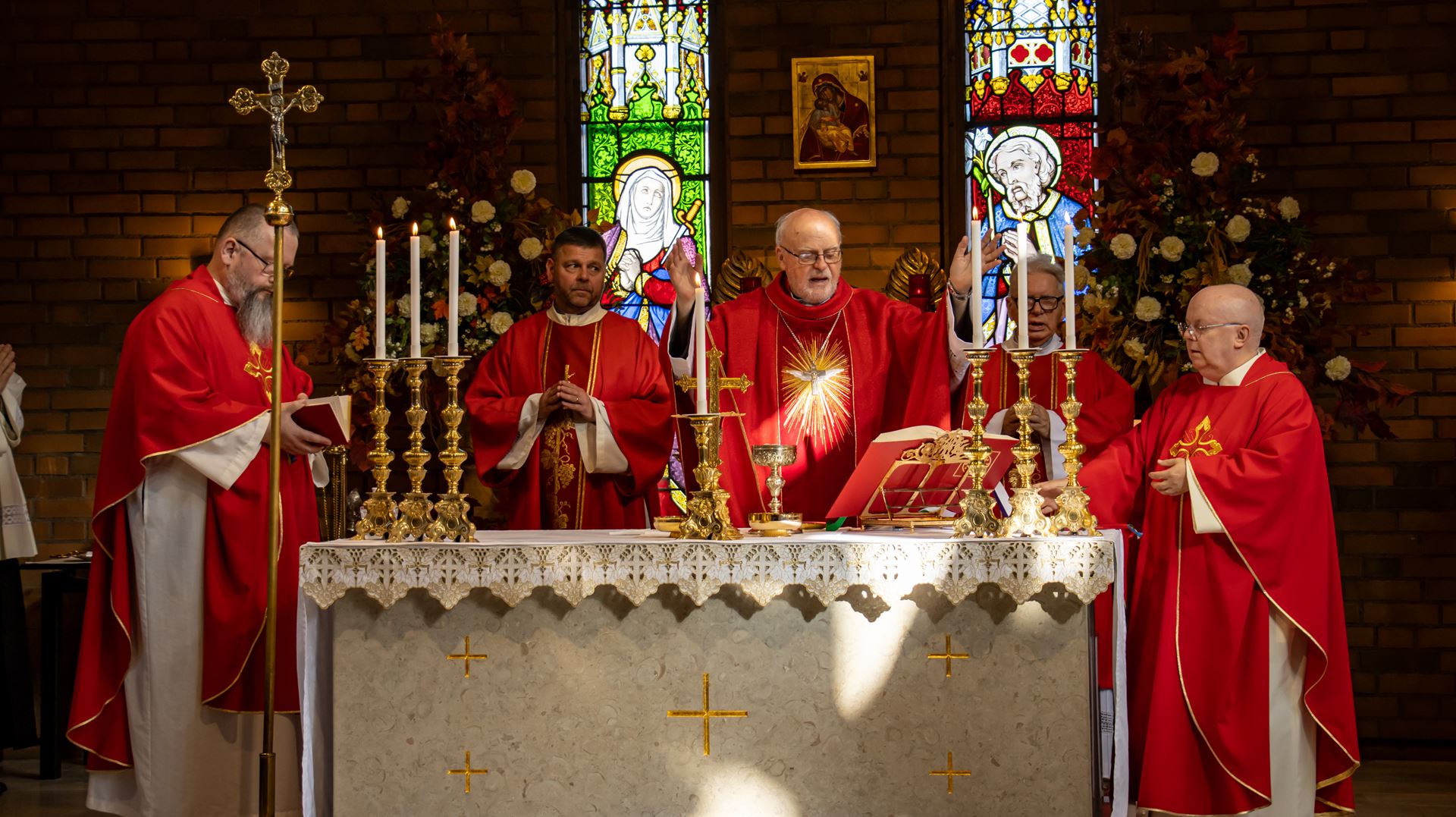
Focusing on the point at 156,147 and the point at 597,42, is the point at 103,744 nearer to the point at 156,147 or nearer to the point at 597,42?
the point at 156,147

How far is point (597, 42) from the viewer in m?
7.39

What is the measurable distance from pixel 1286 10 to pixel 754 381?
12.3ft

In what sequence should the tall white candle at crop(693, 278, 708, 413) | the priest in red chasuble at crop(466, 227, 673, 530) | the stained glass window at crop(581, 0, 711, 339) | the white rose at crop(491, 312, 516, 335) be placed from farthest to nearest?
the stained glass window at crop(581, 0, 711, 339) < the white rose at crop(491, 312, 516, 335) < the priest in red chasuble at crop(466, 227, 673, 530) < the tall white candle at crop(693, 278, 708, 413)

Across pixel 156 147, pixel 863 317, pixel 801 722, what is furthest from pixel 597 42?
pixel 801 722

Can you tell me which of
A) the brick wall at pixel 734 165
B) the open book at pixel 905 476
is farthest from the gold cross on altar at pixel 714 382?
the brick wall at pixel 734 165

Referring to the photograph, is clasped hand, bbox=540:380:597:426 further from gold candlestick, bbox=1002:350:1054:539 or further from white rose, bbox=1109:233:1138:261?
white rose, bbox=1109:233:1138:261

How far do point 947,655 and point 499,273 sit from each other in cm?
331

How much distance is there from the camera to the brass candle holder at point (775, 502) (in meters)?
3.78

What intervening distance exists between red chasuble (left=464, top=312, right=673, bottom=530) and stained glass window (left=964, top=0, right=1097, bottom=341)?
2.31 meters

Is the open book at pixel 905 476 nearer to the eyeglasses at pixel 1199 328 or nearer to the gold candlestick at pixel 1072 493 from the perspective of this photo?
the gold candlestick at pixel 1072 493

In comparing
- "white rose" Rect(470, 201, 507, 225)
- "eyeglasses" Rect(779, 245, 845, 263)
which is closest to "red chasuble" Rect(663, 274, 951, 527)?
"eyeglasses" Rect(779, 245, 845, 263)

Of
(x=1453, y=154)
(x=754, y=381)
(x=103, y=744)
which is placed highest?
(x=1453, y=154)

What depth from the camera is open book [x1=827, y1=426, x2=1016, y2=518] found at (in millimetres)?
3771

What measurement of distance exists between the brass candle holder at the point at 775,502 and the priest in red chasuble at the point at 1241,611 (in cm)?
78
